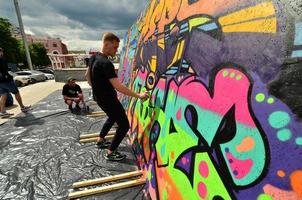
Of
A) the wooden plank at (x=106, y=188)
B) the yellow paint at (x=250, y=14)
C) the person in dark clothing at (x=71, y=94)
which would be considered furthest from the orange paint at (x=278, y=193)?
the person in dark clothing at (x=71, y=94)

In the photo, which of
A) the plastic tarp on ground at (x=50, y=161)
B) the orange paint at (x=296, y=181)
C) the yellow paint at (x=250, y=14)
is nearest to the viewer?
the orange paint at (x=296, y=181)

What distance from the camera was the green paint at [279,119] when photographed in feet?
3.07

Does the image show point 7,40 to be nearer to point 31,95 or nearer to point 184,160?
point 31,95

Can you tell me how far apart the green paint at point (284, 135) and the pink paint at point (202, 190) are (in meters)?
0.70

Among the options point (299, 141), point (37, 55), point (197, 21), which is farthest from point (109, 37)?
point (37, 55)

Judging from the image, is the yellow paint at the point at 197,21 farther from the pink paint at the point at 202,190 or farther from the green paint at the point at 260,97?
the pink paint at the point at 202,190

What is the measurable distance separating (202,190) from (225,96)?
728 millimetres

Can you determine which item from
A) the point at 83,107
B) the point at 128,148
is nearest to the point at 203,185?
the point at 128,148

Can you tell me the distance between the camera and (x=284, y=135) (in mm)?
935

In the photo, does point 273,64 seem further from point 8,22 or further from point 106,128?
point 8,22

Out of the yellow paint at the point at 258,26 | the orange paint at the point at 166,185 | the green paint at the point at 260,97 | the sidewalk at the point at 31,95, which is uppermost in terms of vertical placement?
the yellow paint at the point at 258,26

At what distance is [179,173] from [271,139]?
96 centimetres

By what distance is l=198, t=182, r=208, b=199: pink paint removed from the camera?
55.4 inches

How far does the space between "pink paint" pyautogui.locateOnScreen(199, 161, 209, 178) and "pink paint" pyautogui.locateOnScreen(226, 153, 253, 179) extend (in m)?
0.24
